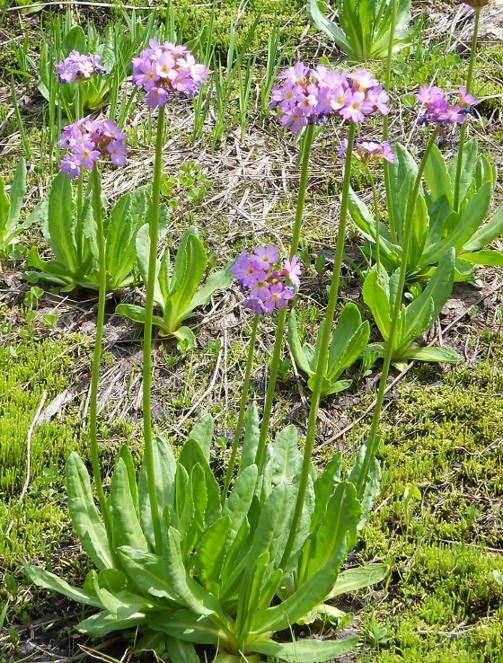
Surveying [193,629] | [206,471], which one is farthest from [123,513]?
[193,629]

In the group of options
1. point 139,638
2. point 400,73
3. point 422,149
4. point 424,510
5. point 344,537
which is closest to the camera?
point 344,537

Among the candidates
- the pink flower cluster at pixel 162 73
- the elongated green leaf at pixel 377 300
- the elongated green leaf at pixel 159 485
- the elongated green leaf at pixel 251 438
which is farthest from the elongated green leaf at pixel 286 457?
the pink flower cluster at pixel 162 73

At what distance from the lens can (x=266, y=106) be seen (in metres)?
4.40

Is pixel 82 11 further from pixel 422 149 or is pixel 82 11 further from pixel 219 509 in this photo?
pixel 219 509

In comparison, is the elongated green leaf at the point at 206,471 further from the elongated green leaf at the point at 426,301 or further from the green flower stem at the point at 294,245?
the elongated green leaf at the point at 426,301

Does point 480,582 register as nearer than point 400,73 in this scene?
Yes

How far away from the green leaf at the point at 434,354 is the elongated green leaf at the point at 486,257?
55 cm

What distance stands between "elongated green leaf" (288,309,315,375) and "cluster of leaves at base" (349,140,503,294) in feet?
2.09

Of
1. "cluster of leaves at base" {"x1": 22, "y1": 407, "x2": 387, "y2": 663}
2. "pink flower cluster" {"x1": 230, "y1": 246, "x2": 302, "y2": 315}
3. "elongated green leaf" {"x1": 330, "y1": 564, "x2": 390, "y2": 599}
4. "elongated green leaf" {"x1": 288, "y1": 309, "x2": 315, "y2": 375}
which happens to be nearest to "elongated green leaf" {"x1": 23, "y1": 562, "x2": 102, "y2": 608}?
"cluster of leaves at base" {"x1": 22, "y1": 407, "x2": 387, "y2": 663}

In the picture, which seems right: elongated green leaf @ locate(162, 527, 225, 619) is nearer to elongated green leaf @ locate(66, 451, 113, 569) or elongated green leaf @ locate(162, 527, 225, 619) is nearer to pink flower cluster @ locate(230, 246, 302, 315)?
elongated green leaf @ locate(66, 451, 113, 569)

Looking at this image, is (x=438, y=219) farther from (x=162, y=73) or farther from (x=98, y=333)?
(x=162, y=73)

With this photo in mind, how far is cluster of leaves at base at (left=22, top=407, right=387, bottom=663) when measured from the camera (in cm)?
206

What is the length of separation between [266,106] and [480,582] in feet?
9.47

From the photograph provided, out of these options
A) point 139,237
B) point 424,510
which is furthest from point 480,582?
point 139,237
